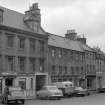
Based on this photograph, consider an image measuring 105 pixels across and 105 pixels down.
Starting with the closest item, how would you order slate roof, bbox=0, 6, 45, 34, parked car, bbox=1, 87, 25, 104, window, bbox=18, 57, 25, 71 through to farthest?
1. parked car, bbox=1, 87, 25, 104
2. slate roof, bbox=0, 6, 45, 34
3. window, bbox=18, 57, 25, 71

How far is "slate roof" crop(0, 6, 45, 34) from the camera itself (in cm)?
3788

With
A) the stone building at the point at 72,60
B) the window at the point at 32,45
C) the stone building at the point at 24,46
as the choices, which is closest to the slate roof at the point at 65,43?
the stone building at the point at 72,60

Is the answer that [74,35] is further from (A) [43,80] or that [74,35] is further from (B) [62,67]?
(A) [43,80]

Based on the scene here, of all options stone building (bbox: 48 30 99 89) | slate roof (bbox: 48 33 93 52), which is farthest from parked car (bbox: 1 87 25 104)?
slate roof (bbox: 48 33 93 52)

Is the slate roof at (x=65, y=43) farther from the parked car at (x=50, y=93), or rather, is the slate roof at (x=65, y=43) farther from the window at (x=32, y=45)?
the parked car at (x=50, y=93)

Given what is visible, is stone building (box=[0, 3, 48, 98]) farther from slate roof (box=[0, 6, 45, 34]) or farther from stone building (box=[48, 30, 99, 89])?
stone building (box=[48, 30, 99, 89])

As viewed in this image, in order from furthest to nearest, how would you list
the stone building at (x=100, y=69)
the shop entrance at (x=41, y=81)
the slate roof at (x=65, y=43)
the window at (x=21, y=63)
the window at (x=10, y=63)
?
the stone building at (x=100, y=69)
the slate roof at (x=65, y=43)
the shop entrance at (x=41, y=81)
the window at (x=21, y=63)
the window at (x=10, y=63)

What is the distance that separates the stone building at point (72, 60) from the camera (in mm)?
47156

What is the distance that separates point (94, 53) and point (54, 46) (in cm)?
1795

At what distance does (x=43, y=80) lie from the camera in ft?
142

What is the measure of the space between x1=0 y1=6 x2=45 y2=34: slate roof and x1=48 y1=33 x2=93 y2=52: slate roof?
5967 millimetres

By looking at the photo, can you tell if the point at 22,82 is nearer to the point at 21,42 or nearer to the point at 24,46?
the point at 24,46

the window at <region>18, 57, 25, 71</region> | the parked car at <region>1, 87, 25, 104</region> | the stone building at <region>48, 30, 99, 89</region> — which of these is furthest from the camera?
the stone building at <region>48, 30, 99, 89</region>

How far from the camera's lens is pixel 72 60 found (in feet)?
175
